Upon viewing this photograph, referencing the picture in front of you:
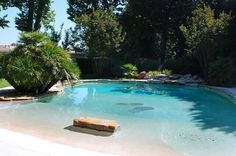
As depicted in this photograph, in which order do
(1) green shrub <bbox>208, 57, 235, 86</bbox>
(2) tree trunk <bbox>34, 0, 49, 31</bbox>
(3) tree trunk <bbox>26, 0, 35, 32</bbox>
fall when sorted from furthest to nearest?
(2) tree trunk <bbox>34, 0, 49, 31</bbox> < (3) tree trunk <bbox>26, 0, 35, 32</bbox> < (1) green shrub <bbox>208, 57, 235, 86</bbox>

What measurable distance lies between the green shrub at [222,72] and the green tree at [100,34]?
781 centimetres

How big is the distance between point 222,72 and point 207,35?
2.76 meters

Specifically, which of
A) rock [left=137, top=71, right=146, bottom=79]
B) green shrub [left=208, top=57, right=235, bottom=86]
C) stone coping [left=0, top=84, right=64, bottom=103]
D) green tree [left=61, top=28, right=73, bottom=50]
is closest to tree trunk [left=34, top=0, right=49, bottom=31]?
green tree [left=61, top=28, right=73, bottom=50]

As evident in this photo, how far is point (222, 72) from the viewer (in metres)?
20.4

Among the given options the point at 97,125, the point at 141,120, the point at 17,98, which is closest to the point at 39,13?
the point at 17,98

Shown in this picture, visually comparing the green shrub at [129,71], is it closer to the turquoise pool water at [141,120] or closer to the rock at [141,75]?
the rock at [141,75]

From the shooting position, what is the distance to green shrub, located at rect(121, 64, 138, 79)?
2581 cm

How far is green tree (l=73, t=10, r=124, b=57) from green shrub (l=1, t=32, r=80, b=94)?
402 inches

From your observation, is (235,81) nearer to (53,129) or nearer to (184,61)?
(184,61)

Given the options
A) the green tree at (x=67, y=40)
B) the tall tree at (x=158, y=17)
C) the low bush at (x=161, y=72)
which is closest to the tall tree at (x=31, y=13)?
the green tree at (x=67, y=40)

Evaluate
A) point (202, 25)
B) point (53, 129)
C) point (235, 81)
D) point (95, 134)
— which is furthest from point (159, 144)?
point (202, 25)

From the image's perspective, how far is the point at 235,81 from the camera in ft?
67.0

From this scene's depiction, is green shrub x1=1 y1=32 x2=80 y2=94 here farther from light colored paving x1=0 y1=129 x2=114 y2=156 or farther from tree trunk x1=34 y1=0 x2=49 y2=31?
tree trunk x1=34 y1=0 x2=49 y2=31

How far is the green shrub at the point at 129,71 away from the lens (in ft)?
84.7
